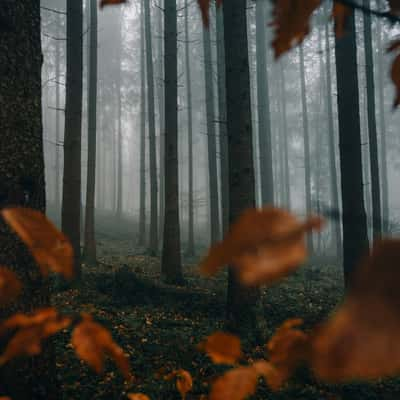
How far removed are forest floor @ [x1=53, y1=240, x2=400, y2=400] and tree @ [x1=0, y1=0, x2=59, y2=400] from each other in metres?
0.86

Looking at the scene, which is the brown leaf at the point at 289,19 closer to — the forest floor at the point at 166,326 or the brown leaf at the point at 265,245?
the brown leaf at the point at 265,245

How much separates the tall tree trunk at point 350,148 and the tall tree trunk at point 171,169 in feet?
12.7

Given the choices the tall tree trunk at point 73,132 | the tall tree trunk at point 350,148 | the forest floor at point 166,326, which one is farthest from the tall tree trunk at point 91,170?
the tall tree trunk at point 350,148

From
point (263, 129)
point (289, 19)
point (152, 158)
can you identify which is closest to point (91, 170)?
point (152, 158)

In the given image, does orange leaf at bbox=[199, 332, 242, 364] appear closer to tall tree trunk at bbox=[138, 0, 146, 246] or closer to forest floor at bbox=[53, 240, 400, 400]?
forest floor at bbox=[53, 240, 400, 400]

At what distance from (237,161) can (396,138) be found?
30.6m

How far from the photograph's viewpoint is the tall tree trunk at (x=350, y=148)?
5.62 m

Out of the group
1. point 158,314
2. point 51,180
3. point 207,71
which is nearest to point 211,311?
point 158,314

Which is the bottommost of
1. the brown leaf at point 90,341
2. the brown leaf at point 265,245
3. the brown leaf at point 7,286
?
the brown leaf at point 90,341

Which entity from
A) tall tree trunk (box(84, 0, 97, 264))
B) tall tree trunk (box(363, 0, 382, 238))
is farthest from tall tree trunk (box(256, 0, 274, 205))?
tall tree trunk (box(84, 0, 97, 264))

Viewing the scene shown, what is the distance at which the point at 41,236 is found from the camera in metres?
0.54

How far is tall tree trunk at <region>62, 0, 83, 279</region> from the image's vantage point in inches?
259

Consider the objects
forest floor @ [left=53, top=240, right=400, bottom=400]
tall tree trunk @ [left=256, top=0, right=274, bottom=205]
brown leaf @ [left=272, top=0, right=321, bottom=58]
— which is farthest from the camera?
tall tree trunk @ [left=256, top=0, right=274, bottom=205]

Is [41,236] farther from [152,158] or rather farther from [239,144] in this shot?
[152,158]
